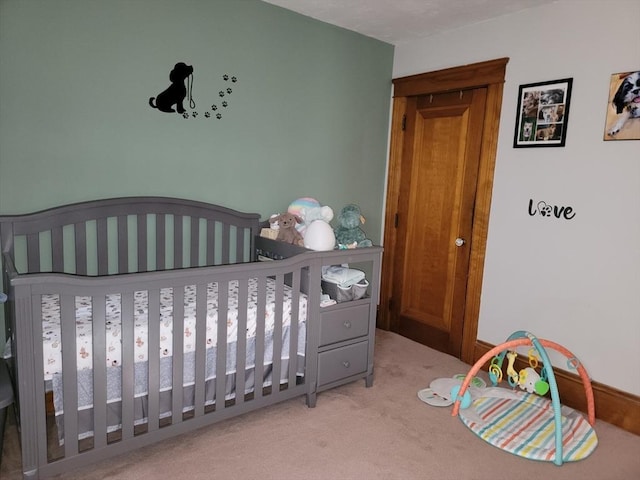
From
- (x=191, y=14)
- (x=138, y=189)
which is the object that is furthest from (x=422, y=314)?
(x=191, y=14)

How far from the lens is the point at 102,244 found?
2.34 meters

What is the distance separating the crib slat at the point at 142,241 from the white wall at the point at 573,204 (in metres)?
2.14

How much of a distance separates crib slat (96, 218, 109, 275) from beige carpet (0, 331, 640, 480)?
83 centimetres

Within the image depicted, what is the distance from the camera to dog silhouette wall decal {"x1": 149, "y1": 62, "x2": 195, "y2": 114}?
2.49 m

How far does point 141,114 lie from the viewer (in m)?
2.44

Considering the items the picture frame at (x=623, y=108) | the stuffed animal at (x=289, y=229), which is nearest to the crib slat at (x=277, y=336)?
the stuffed animal at (x=289, y=229)

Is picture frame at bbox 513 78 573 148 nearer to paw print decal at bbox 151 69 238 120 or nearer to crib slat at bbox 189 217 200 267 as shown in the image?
paw print decal at bbox 151 69 238 120

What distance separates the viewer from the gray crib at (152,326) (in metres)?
1.64

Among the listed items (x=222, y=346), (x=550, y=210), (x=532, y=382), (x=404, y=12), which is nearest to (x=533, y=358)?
(x=532, y=382)

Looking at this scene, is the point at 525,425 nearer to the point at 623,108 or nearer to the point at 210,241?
the point at 623,108

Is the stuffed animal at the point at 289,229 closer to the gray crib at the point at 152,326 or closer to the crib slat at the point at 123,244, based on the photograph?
the gray crib at the point at 152,326

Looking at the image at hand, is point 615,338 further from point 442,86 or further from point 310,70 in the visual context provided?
point 310,70

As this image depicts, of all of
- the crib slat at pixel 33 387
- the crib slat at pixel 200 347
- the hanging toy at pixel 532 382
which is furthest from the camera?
the hanging toy at pixel 532 382

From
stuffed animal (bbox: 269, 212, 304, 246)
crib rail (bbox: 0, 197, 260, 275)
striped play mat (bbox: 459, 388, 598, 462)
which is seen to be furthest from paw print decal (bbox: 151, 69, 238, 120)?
striped play mat (bbox: 459, 388, 598, 462)
